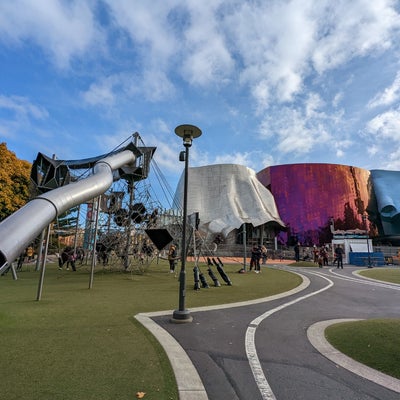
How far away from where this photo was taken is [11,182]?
2766 centimetres

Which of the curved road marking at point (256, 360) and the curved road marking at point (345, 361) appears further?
the curved road marking at point (345, 361)

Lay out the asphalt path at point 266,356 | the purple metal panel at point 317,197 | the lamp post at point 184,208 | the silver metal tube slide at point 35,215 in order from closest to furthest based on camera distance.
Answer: the asphalt path at point 266,356
the silver metal tube slide at point 35,215
the lamp post at point 184,208
the purple metal panel at point 317,197

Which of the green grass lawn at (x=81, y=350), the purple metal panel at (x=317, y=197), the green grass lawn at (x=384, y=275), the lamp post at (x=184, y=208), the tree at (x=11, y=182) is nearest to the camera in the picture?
the green grass lawn at (x=81, y=350)

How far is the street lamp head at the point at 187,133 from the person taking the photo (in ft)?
23.7

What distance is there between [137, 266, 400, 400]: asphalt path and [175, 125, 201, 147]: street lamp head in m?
4.38

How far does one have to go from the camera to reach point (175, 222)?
20391 mm

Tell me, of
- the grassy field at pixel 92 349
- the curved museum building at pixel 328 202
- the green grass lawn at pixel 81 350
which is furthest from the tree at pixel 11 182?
the curved museum building at pixel 328 202

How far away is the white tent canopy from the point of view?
58.9 metres

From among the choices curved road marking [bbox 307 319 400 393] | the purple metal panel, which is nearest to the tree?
curved road marking [bbox 307 319 400 393]

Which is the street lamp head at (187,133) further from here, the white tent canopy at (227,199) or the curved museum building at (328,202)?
the curved museum building at (328,202)

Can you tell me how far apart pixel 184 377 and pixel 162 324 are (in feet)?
8.74

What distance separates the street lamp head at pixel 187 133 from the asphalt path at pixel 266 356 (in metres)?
4.38

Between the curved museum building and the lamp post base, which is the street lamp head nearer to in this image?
the lamp post base


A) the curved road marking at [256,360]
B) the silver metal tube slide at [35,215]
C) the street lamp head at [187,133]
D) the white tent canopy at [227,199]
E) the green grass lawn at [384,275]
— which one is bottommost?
the curved road marking at [256,360]
